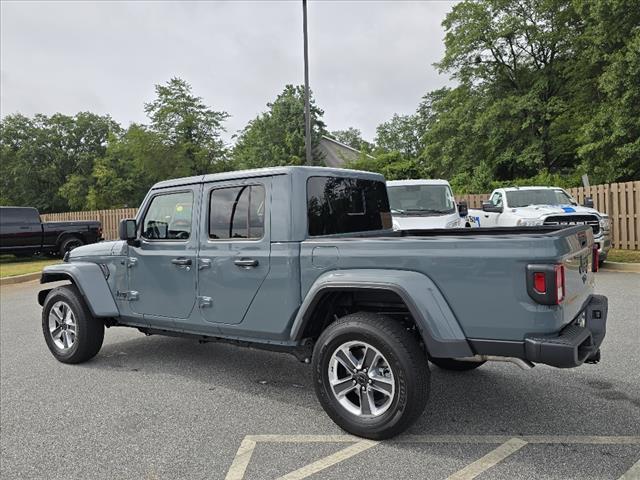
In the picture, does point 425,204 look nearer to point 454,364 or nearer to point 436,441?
point 454,364

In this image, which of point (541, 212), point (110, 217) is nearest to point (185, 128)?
point (110, 217)

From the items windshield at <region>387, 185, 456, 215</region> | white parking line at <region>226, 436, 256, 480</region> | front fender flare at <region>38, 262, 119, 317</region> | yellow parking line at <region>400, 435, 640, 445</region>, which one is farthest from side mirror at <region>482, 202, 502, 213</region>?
white parking line at <region>226, 436, 256, 480</region>

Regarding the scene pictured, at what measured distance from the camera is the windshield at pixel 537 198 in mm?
12523

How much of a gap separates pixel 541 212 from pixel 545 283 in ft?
29.6

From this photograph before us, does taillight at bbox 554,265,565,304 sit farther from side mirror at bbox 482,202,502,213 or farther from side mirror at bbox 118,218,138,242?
side mirror at bbox 482,202,502,213

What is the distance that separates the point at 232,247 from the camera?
4152mm

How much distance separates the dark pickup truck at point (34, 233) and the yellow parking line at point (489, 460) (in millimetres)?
15859

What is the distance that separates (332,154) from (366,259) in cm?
5020

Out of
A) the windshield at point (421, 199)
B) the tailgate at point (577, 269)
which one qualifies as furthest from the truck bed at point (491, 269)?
the windshield at point (421, 199)

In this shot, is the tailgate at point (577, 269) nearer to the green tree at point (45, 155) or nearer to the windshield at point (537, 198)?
the windshield at point (537, 198)

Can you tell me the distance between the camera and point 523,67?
3080 centimetres

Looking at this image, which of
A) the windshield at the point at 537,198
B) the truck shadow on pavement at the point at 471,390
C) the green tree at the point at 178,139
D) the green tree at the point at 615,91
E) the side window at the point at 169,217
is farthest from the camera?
the green tree at the point at 178,139

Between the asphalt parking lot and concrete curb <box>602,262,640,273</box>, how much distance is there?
6.47 metres

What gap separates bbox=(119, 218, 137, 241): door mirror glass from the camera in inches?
187
